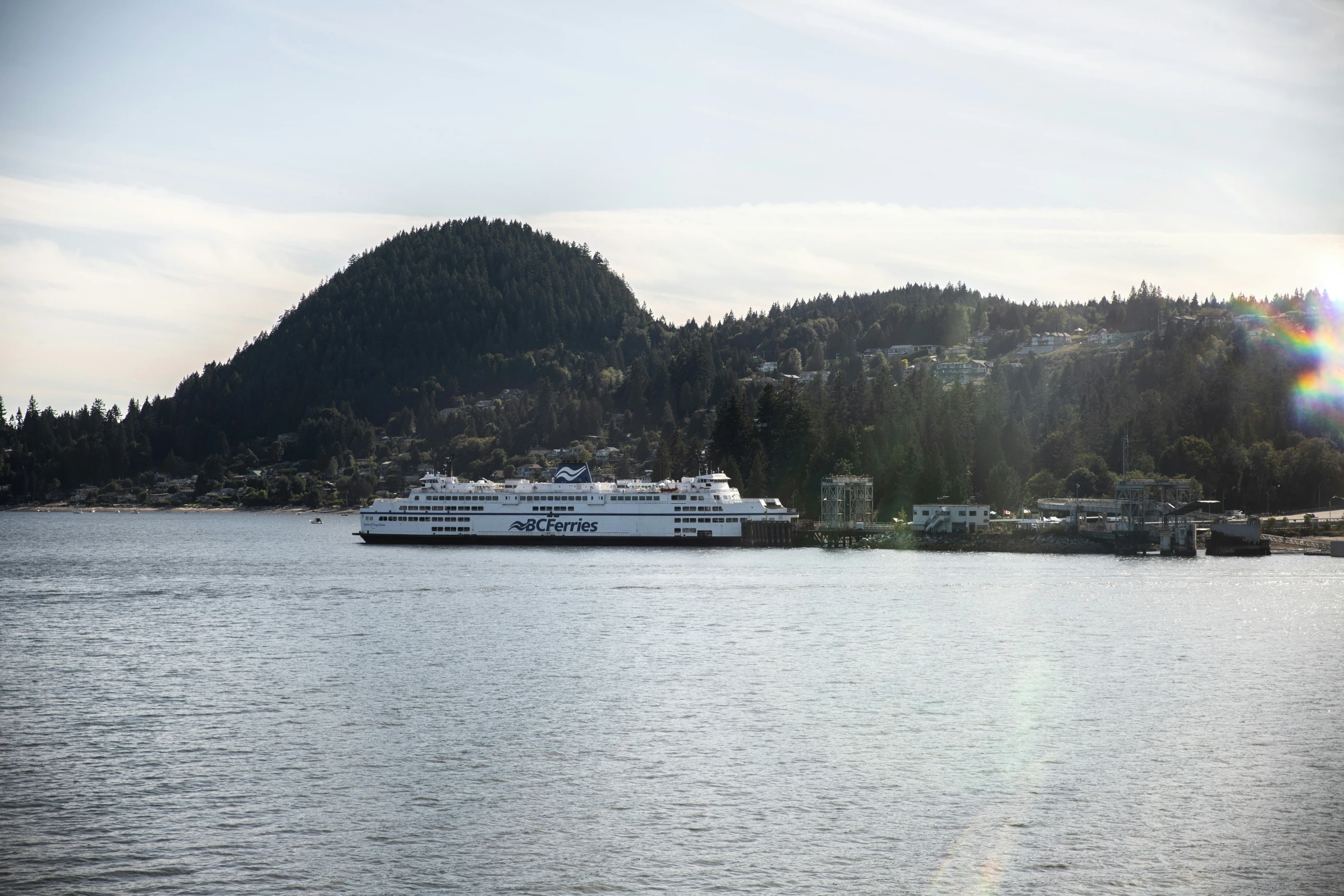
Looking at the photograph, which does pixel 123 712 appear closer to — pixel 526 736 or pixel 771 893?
pixel 526 736

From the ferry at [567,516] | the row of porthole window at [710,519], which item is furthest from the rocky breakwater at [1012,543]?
the row of porthole window at [710,519]

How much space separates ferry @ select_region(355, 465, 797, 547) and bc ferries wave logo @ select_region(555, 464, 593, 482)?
191 millimetres

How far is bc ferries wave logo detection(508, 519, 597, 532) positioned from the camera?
128m

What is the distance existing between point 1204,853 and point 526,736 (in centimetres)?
1876

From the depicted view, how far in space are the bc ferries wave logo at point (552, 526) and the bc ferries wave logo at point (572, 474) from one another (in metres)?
4.98

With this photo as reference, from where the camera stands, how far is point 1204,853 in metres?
25.7

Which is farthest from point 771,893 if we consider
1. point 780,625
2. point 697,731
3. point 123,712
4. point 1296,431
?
point 1296,431

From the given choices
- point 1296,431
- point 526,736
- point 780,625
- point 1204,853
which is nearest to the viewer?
point 1204,853

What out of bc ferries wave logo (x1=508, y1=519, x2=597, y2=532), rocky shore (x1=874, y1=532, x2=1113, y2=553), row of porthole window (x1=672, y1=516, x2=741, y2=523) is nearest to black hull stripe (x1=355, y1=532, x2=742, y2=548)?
bc ferries wave logo (x1=508, y1=519, x2=597, y2=532)

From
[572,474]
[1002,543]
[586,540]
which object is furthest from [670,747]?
[572,474]

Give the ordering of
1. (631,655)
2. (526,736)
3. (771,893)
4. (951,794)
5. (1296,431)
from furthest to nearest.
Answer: (1296,431)
(631,655)
(526,736)
(951,794)
(771,893)

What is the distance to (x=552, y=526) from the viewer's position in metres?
128

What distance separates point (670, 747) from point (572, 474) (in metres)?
98.5

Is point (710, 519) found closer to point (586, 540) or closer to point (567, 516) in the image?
point (586, 540)
